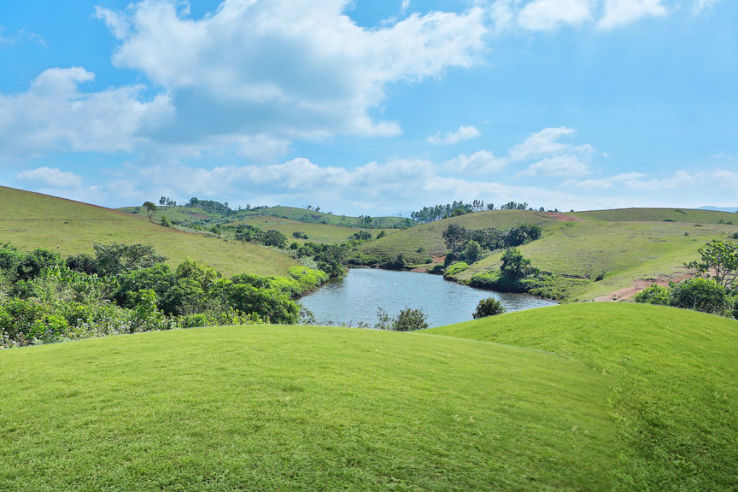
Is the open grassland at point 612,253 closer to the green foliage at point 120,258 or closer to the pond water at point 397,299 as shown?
the pond water at point 397,299

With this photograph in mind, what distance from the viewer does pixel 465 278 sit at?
361 ft

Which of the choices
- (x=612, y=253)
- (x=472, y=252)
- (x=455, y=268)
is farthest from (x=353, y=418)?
(x=472, y=252)

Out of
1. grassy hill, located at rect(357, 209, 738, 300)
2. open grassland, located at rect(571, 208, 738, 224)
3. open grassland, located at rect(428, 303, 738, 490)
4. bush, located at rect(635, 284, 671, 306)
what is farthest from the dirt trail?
open grassland, located at rect(571, 208, 738, 224)

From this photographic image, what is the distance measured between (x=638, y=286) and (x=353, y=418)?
8116 cm

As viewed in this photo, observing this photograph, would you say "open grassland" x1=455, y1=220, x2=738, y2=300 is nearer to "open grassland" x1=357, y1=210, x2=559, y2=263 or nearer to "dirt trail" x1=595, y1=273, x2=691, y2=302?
"dirt trail" x1=595, y1=273, x2=691, y2=302

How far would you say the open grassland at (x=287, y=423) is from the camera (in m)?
6.19

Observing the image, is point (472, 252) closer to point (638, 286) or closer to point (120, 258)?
point (638, 286)

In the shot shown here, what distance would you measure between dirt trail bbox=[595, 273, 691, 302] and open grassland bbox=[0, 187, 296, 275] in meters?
68.1

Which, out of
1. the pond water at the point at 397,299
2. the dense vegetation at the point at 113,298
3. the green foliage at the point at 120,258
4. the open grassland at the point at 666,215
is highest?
the open grassland at the point at 666,215

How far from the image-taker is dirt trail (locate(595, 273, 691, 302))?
65.8 meters

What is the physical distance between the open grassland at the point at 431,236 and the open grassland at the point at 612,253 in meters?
32.4

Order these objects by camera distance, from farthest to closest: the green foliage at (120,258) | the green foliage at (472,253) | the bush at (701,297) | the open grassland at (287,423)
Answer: the green foliage at (472,253) → the green foliage at (120,258) → the bush at (701,297) → the open grassland at (287,423)

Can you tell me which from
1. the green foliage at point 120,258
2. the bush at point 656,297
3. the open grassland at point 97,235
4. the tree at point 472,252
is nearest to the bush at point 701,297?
the bush at point 656,297

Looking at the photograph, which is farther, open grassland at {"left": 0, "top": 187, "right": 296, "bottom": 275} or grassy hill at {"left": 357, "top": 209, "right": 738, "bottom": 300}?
grassy hill at {"left": 357, "top": 209, "right": 738, "bottom": 300}
